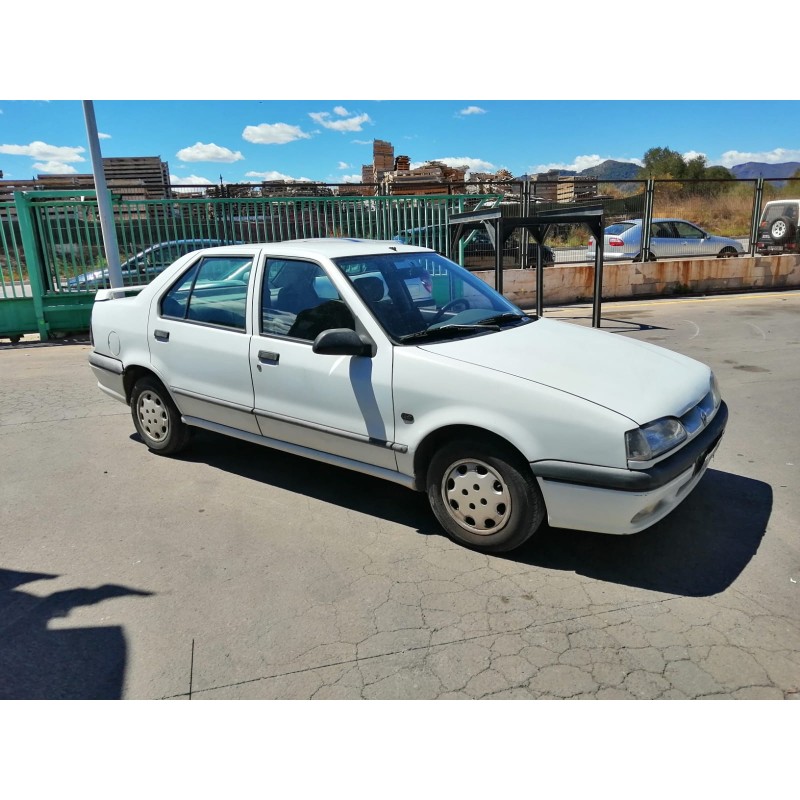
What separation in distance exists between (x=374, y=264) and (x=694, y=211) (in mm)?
22577

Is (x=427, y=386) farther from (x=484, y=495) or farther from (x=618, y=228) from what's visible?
(x=618, y=228)

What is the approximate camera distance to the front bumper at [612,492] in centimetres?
299

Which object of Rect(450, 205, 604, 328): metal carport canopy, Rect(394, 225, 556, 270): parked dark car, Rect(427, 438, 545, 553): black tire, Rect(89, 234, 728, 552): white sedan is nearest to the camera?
Rect(89, 234, 728, 552): white sedan

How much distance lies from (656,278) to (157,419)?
41.0ft

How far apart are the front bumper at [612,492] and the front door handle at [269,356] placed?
5.70 ft

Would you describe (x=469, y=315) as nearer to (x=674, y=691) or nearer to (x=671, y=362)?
(x=671, y=362)

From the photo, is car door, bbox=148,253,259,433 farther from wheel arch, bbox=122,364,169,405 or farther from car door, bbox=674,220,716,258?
car door, bbox=674,220,716,258

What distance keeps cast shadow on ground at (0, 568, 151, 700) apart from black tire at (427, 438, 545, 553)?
1599 mm

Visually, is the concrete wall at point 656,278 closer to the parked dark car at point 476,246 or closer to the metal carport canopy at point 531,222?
the parked dark car at point 476,246

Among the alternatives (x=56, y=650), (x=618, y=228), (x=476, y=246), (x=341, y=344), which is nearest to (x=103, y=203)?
(x=476, y=246)

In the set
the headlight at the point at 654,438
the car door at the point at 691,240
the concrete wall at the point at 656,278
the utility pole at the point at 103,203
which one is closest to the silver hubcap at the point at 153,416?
the headlight at the point at 654,438

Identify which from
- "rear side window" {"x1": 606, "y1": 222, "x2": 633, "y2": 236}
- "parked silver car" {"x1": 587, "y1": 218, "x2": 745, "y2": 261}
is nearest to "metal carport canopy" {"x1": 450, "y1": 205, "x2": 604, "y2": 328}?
"parked silver car" {"x1": 587, "y1": 218, "x2": 745, "y2": 261}

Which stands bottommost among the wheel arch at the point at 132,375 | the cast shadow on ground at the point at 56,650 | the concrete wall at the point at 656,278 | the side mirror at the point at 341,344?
the cast shadow on ground at the point at 56,650

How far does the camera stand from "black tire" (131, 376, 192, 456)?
4.89 meters
